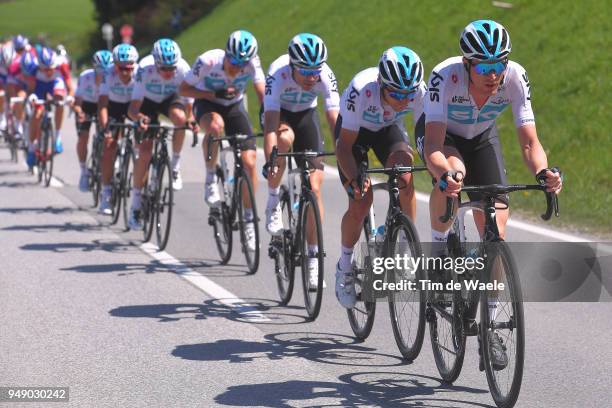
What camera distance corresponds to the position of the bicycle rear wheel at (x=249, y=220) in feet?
33.0

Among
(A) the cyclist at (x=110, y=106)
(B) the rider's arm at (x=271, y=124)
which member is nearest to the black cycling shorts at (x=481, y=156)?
(B) the rider's arm at (x=271, y=124)

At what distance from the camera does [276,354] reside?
747 centimetres

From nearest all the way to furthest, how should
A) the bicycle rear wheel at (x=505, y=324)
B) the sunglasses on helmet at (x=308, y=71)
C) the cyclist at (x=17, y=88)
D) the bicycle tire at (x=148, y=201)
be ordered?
the bicycle rear wheel at (x=505, y=324) → the sunglasses on helmet at (x=308, y=71) → the bicycle tire at (x=148, y=201) → the cyclist at (x=17, y=88)

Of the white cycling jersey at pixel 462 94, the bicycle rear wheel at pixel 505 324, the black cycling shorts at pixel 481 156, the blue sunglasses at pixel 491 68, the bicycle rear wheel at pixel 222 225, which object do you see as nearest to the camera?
the bicycle rear wheel at pixel 505 324

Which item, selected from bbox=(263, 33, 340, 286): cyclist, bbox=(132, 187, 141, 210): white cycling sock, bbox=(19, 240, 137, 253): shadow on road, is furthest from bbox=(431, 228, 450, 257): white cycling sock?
bbox=(132, 187, 141, 210): white cycling sock

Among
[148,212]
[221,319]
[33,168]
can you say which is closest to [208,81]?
[148,212]

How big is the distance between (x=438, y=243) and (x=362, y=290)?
1.05 meters

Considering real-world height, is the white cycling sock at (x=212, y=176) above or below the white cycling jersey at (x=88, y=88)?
below

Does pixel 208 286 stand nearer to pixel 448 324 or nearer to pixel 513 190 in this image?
pixel 448 324

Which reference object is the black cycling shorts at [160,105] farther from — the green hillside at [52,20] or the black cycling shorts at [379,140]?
the green hillside at [52,20]

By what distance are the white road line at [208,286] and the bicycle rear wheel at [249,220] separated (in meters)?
0.45

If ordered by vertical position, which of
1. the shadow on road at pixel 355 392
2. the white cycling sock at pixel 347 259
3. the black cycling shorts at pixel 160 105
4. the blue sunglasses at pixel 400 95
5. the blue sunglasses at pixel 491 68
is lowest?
the shadow on road at pixel 355 392

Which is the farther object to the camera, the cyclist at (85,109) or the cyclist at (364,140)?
the cyclist at (85,109)

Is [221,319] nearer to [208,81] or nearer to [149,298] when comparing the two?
[149,298]
